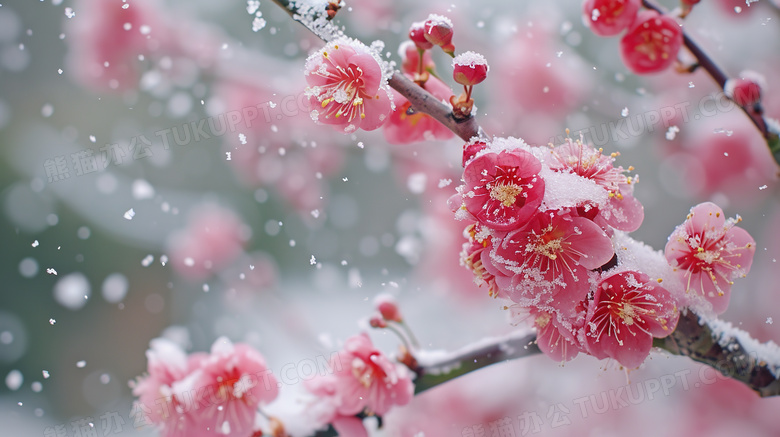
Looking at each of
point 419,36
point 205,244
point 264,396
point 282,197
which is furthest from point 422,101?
point 205,244

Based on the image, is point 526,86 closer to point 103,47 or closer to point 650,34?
point 650,34

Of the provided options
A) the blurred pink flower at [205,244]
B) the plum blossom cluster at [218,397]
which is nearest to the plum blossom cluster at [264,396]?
the plum blossom cluster at [218,397]

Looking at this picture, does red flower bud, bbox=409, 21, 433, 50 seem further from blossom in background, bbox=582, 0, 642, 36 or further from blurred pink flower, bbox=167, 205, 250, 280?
blurred pink flower, bbox=167, 205, 250, 280

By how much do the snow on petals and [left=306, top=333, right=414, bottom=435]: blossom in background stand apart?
25 centimetres

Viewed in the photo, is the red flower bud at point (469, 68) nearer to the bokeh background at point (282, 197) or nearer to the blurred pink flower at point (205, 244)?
the bokeh background at point (282, 197)

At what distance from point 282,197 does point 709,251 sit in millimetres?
1389

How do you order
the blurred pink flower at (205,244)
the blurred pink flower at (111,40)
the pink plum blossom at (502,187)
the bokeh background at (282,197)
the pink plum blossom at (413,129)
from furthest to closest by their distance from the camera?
1. the blurred pink flower at (205,244)
2. the blurred pink flower at (111,40)
3. the bokeh background at (282,197)
4. the pink plum blossom at (413,129)
5. the pink plum blossom at (502,187)

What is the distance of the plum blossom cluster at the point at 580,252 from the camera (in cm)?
31

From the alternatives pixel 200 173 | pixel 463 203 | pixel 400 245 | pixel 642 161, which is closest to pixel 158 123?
pixel 200 173

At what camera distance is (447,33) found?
1.18 feet

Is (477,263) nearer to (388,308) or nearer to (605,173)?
(605,173)

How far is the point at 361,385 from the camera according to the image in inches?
20.6

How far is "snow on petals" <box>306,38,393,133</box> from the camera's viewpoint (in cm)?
36

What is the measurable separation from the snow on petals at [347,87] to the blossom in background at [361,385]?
0.83 ft
